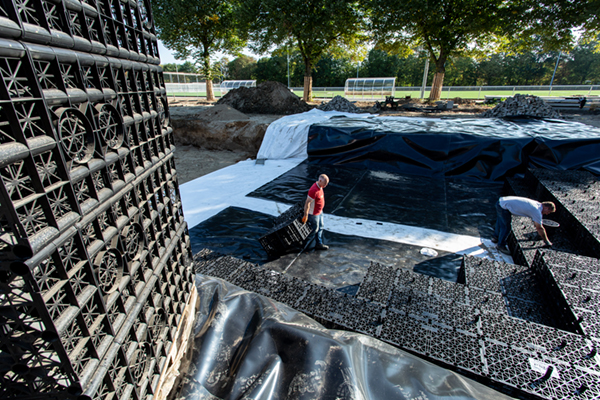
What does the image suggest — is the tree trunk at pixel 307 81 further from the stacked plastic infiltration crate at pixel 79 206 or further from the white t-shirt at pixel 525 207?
the stacked plastic infiltration crate at pixel 79 206

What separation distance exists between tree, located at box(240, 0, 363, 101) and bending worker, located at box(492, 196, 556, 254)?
19978mm

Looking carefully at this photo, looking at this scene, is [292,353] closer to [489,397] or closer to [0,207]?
[489,397]

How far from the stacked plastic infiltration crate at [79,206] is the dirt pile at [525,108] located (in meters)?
19.4

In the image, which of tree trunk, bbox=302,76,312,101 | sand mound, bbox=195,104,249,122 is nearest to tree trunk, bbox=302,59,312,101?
tree trunk, bbox=302,76,312,101

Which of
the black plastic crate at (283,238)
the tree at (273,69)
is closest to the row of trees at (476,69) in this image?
the tree at (273,69)

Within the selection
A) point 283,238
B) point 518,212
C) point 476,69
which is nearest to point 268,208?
point 283,238

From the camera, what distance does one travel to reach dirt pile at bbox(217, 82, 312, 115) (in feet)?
68.2

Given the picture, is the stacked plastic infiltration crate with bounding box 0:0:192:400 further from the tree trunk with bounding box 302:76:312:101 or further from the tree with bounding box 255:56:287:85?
the tree with bounding box 255:56:287:85

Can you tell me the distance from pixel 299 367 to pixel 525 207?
5122 mm

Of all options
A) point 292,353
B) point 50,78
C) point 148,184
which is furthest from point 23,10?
point 292,353

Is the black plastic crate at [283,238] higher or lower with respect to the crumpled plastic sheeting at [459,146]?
lower

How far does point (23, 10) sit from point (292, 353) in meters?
2.66

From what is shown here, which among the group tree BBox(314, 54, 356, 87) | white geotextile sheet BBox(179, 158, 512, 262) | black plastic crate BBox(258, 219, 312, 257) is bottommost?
white geotextile sheet BBox(179, 158, 512, 262)

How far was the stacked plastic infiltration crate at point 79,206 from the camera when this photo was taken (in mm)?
1257
